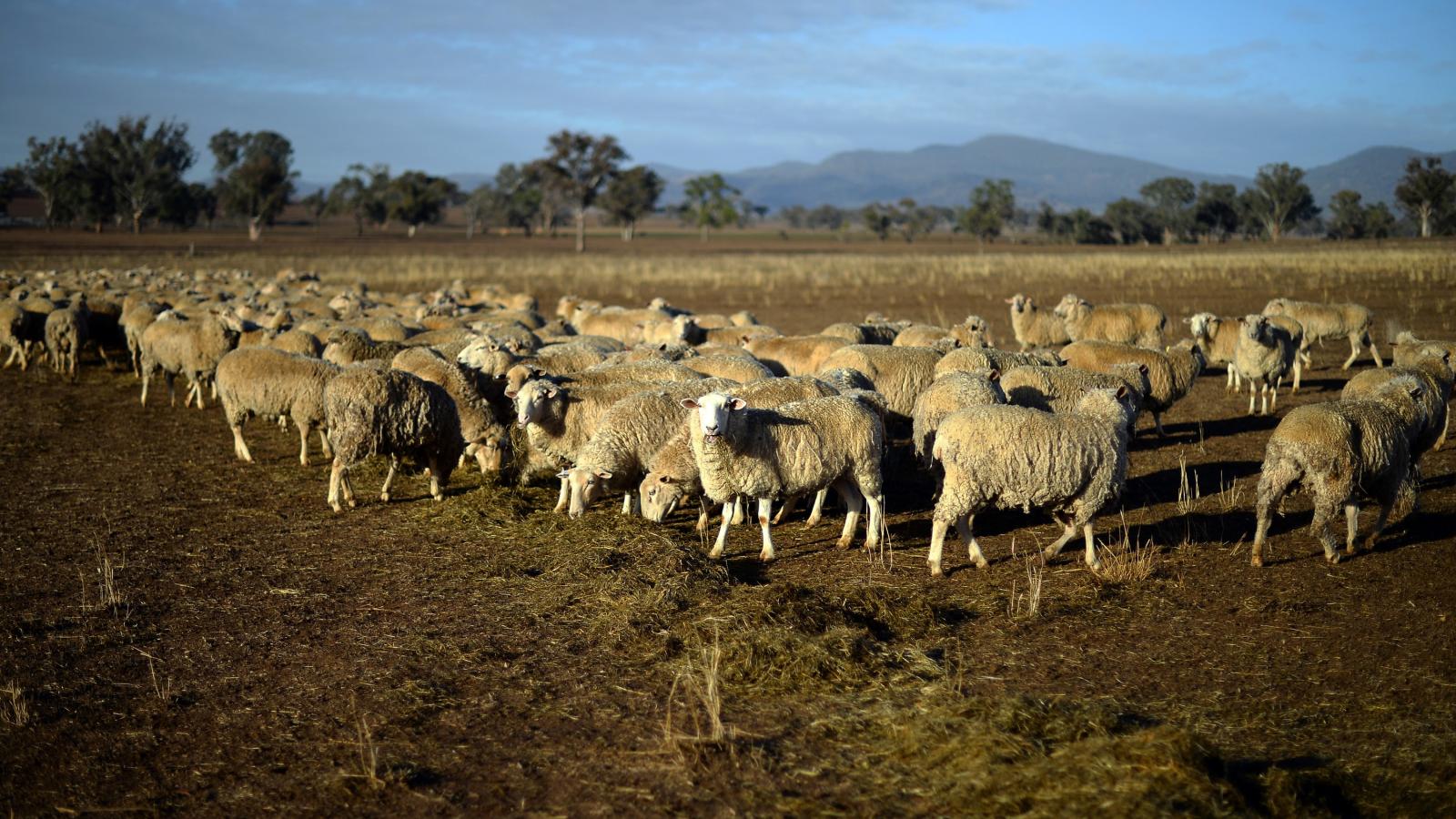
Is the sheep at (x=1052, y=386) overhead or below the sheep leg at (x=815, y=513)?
overhead

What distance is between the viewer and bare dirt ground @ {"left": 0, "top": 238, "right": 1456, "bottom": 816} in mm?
4957

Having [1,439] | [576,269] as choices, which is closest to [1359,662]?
[1,439]

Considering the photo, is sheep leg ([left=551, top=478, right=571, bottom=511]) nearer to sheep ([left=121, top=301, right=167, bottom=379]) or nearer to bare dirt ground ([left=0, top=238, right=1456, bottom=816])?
bare dirt ground ([left=0, top=238, right=1456, bottom=816])

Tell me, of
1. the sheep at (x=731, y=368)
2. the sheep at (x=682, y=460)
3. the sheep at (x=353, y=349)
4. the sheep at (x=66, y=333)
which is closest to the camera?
the sheep at (x=682, y=460)

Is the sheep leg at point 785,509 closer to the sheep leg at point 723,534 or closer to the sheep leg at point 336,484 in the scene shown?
the sheep leg at point 723,534

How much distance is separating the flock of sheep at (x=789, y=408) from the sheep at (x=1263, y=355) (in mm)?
40

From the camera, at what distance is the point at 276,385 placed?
38.3 feet

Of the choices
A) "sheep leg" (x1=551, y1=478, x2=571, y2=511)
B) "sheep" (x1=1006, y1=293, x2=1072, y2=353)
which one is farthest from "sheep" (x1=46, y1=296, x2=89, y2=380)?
"sheep" (x1=1006, y1=293, x2=1072, y2=353)

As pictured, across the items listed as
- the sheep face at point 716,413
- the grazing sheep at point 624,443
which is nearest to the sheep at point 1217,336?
the grazing sheep at point 624,443

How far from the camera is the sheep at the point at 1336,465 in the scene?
26.5 ft

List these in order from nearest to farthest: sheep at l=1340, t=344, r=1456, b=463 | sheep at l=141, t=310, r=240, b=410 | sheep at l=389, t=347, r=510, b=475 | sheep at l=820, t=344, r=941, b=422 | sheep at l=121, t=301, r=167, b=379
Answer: sheep at l=1340, t=344, r=1456, b=463 → sheep at l=389, t=347, r=510, b=475 → sheep at l=820, t=344, r=941, b=422 → sheep at l=141, t=310, r=240, b=410 → sheep at l=121, t=301, r=167, b=379

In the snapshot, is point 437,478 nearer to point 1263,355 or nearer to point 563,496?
point 563,496

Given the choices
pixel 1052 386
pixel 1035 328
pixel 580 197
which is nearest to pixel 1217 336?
pixel 1035 328

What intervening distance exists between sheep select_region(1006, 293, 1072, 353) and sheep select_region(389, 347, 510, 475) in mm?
11697
